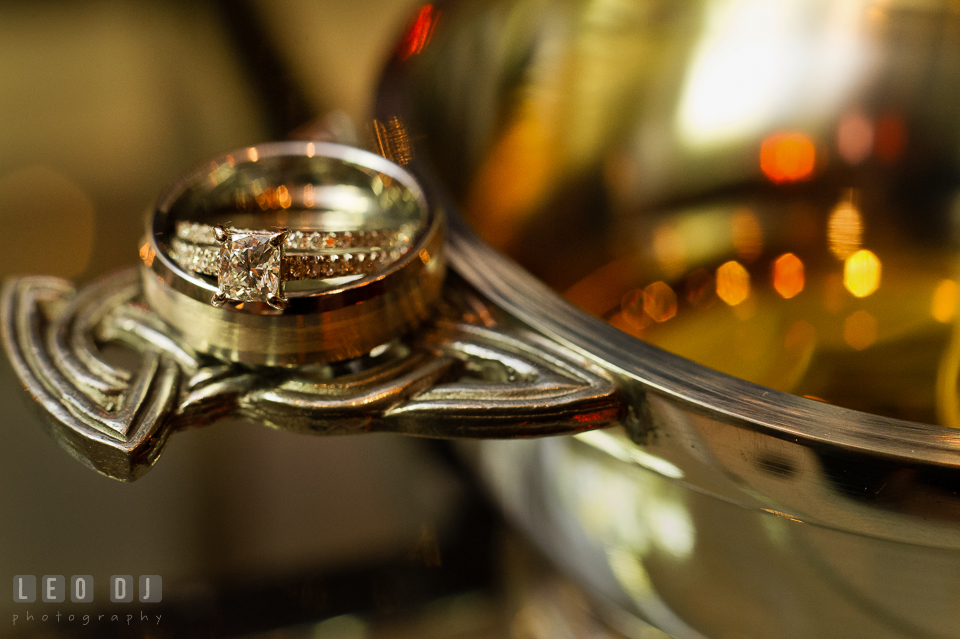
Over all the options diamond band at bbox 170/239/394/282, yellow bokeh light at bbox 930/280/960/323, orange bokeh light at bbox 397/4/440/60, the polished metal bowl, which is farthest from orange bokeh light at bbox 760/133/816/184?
diamond band at bbox 170/239/394/282

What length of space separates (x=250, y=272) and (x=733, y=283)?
0.33 m

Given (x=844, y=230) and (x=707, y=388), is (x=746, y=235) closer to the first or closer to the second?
(x=844, y=230)

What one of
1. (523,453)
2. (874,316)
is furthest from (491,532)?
(874,316)

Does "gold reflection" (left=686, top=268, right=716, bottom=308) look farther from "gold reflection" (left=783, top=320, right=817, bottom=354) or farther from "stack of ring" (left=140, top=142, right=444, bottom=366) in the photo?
"stack of ring" (left=140, top=142, right=444, bottom=366)

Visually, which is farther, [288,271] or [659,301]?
[659,301]

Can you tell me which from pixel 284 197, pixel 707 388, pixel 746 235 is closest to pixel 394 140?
pixel 284 197

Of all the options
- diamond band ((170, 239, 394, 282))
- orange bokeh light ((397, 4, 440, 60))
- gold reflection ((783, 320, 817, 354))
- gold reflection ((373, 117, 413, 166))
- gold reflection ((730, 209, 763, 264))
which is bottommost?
gold reflection ((783, 320, 817, 354))

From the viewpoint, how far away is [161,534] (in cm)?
36

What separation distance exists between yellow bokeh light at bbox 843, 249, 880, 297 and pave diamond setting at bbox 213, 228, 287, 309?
0.37 m

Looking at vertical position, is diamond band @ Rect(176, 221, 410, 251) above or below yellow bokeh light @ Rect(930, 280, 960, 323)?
above

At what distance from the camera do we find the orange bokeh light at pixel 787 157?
51 centimetres

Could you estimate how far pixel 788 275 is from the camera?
48 cm

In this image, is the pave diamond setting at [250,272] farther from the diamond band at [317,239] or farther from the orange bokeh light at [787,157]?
the orange bokeh light at [787,157]

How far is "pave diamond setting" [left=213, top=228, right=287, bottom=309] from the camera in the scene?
220mm
